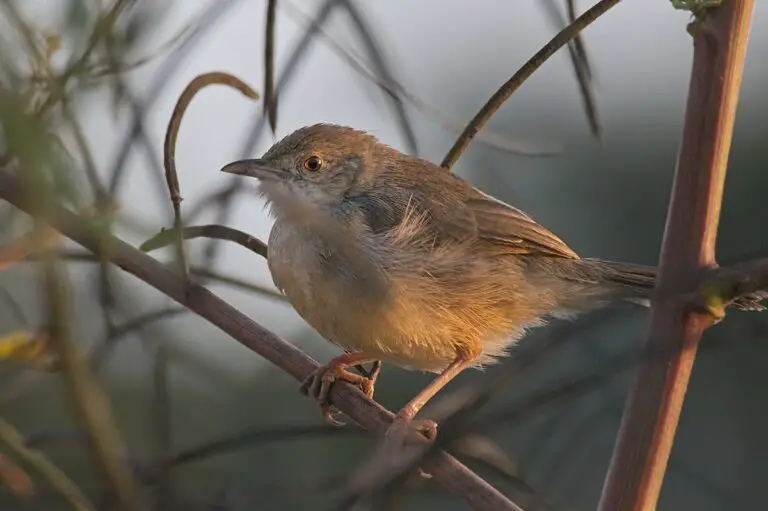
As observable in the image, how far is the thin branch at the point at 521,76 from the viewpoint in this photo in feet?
7.14

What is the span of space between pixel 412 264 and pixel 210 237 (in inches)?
64.0

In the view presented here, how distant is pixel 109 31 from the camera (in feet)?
5.94

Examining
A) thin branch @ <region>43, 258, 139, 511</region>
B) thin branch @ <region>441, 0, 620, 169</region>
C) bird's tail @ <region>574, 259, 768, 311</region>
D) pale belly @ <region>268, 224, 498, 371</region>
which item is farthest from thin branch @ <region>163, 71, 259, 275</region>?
bird's tail @ <region>574, 259, 768, 311</region>

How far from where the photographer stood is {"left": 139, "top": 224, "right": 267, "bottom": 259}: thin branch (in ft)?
6.72

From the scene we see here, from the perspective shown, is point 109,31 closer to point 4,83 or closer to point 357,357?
point 4,83

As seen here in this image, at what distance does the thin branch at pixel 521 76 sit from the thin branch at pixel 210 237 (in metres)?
0.55

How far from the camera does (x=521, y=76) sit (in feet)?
7.88

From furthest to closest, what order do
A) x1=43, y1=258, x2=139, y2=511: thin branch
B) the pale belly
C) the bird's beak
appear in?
the bird's beak
the pale belly
x1=43, y1=258, x2=139, y2=511: thin branch

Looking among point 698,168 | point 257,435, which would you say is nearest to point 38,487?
point 257,435

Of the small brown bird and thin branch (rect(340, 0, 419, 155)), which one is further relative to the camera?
the small brown bird

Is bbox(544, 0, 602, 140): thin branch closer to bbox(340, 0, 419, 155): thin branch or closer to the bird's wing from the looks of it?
bbox(340, 0, 419, 155): thin branch

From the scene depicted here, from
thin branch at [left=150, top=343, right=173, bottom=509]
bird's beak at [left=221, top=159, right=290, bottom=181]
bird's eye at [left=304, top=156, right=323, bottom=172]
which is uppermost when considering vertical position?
bird's eye at [left=304, top=156, right=323, bottom=172]

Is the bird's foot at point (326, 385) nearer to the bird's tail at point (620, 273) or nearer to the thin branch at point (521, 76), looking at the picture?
the thin branch at point (521, 76)

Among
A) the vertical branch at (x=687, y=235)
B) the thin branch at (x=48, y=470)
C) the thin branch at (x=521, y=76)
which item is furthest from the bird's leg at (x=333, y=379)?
the thin branch at (x=48, y=470)
